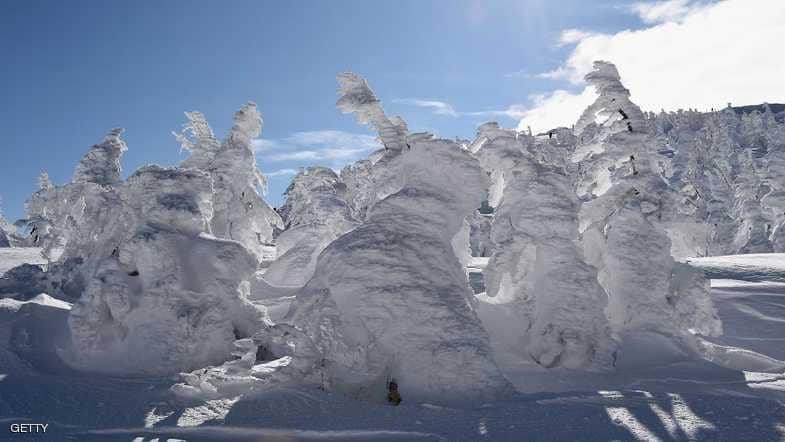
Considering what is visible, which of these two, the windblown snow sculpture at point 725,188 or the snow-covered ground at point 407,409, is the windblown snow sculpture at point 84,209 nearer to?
the snow-covered ground at point 407,409

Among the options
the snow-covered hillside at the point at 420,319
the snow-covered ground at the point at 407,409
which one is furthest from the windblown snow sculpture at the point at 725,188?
the snow-covered ground at the point at 407,409

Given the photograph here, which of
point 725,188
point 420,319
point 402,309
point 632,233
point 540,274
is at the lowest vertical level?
point 420,319

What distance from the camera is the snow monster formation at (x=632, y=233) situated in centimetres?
1588

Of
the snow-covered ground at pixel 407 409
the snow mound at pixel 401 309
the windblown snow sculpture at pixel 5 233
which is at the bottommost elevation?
the snow-covered ground at pixel 407 409

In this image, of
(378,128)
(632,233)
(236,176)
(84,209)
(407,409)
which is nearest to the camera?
(407,409)

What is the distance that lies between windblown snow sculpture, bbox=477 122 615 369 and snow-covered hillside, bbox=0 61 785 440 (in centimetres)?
6

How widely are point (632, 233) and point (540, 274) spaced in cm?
396

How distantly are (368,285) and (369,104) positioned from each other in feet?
21.1

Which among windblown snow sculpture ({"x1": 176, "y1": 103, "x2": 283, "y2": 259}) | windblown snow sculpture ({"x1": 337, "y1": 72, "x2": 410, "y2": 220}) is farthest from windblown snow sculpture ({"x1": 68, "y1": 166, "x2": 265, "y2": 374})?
windblown snow sculpture ({"x1": 176, "y1": 103, "x2": 283, "y2": 259})

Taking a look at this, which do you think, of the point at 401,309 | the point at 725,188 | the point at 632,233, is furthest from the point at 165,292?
the point at 725,188

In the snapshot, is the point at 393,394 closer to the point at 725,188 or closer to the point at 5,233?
the point at 5,233

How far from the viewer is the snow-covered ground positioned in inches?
316

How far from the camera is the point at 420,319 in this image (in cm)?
1072

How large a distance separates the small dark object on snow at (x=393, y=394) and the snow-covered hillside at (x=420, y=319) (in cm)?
11
